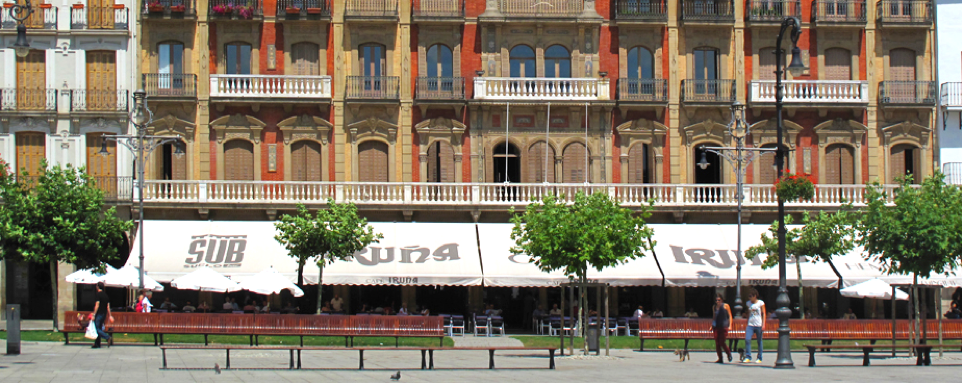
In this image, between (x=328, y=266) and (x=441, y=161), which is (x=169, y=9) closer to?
(x=441, y=161)

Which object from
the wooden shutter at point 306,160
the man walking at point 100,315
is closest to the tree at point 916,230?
the man walking at point 100,315

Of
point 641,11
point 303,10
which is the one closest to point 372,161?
Answer: point 303,10

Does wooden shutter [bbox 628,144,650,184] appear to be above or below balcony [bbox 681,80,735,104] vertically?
below

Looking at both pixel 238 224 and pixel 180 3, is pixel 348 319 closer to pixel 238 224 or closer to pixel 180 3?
pixel 238 224

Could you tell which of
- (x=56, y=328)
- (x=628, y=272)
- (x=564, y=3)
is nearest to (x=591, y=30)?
(x=564, y=3)

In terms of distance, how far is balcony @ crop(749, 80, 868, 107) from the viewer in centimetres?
3803

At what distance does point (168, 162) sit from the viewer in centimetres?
3788

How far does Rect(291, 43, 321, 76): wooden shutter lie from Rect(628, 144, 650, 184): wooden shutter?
1026 cm

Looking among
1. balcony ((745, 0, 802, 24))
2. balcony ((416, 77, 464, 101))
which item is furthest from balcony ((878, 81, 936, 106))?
balcony ((416, 77, 464, 101))

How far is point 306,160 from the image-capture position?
38.0 metres

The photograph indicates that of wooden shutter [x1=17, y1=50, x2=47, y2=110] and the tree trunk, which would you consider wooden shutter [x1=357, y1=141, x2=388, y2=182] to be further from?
wooden shutter [x1=17, y1=50, x2=47, y2=110]

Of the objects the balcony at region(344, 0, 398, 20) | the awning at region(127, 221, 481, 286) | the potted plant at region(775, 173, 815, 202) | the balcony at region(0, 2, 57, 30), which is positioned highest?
the balcony at region(344, 0, 398, 20)

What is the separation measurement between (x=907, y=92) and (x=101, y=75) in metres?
25.4

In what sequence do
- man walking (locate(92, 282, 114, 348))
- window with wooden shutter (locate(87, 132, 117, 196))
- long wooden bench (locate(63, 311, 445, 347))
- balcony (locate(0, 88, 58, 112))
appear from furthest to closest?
window with wooden shutter (locate(87, 132, 117, 196))
balcony (locate(0, 88, 58, 112))
long wooden bench (locate(63, 311, 445, 347))
man walking (locate(92, 282, 114, 348))
